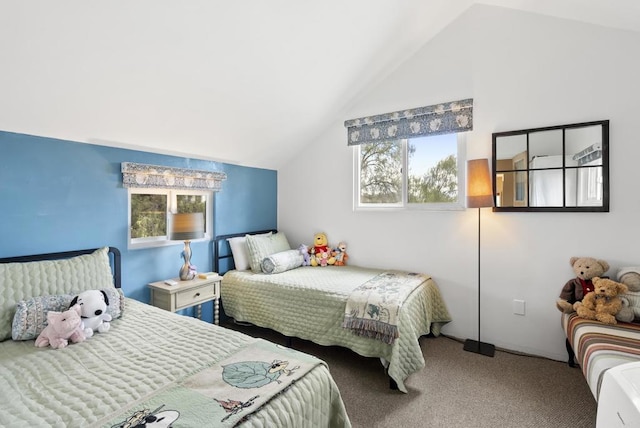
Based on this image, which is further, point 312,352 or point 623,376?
point 312,352

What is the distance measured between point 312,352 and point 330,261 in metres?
1.04

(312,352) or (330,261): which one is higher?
(330,261)

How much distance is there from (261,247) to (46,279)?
1.78 m

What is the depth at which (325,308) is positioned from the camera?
2383mm

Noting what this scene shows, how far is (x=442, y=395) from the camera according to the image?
2.02 meters

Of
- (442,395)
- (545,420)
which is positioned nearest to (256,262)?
(442,395)

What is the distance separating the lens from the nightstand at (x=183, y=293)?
2.38m

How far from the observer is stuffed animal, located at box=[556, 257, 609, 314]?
2195 mm

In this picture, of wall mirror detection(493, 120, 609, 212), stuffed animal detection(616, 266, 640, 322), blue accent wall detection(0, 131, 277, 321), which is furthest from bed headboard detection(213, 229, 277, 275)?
stuffed animal detection(616, 266, 640, 322)

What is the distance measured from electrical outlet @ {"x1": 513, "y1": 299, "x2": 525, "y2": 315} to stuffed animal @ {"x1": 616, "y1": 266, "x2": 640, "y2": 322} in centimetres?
62

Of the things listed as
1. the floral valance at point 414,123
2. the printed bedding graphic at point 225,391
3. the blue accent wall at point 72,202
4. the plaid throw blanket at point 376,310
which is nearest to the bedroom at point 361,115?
the blue accent wall at point 72,202

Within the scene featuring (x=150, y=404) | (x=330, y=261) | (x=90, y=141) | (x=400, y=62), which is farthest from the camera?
(x=330, y=261)

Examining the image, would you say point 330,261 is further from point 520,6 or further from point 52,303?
point 520,6

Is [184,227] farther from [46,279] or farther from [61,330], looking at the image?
[61,330]
